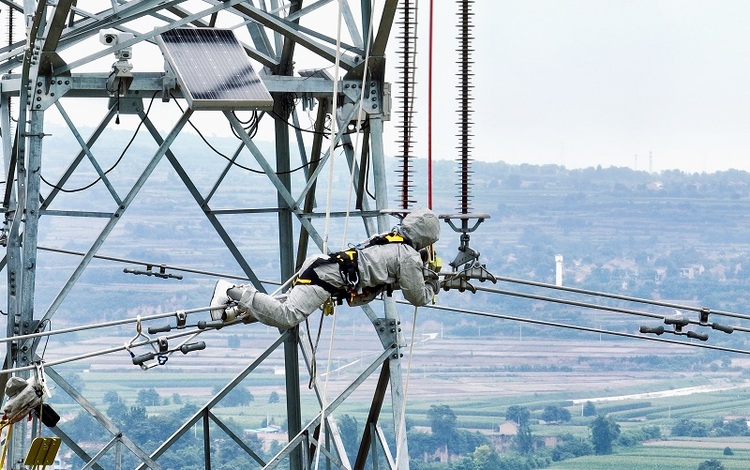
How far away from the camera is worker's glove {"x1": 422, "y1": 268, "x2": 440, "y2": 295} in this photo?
15273mm

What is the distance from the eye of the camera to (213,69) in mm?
17781

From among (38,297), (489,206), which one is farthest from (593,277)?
(38,297)

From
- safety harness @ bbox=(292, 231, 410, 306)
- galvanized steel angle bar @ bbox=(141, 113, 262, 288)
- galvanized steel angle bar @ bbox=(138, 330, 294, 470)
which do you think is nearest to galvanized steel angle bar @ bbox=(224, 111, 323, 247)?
galvanized steel angle bar @ bbox=(141, 113, 262, 288)

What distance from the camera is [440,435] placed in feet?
331

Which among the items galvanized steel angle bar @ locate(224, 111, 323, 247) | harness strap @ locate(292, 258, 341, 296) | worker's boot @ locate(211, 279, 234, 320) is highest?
galvanized steel angle bar @ locate(224, 111, 323, 247)

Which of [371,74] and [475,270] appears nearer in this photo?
[475,270]

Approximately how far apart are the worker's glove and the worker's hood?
0.43 m

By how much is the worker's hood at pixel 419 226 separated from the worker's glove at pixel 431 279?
0.43 m

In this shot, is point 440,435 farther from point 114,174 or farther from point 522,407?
point 114,174

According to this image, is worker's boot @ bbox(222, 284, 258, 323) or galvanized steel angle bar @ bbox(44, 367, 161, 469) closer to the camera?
worker's boot @ bbox(222, 284, 258, 323)

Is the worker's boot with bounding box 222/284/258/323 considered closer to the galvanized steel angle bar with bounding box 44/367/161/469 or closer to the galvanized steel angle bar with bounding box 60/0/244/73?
the galvanized steel angle bar with bounding box 60/0/244/73

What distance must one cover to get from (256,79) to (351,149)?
2827 millimetres

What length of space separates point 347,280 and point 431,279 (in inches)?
42.2

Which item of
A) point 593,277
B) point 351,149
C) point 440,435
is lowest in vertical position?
point 440,435
